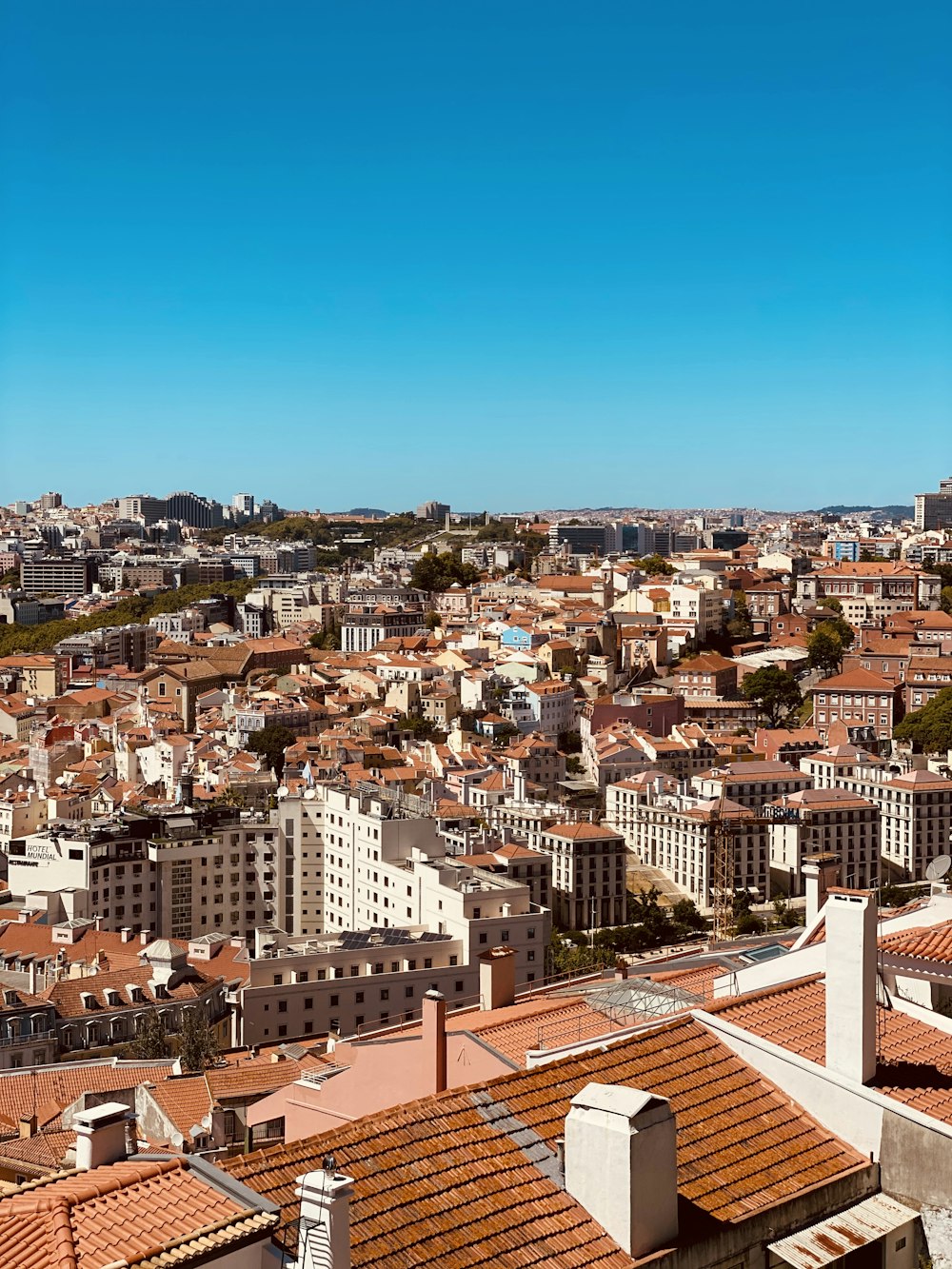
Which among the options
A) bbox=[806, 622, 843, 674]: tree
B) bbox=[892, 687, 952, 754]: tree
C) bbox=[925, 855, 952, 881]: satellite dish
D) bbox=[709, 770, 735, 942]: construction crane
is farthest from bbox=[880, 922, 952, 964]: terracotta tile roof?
bbox=[806, 622, 843, 674]: tree

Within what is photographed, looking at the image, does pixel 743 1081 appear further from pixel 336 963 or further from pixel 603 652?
pixel 603 652

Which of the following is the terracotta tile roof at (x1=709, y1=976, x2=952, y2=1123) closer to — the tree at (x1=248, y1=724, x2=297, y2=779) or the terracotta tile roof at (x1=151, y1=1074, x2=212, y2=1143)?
the terracotta tile roof at (x1=151, y1=1074, x2=212, y2=1143)

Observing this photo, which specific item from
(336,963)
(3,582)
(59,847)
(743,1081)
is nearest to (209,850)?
(59,847)

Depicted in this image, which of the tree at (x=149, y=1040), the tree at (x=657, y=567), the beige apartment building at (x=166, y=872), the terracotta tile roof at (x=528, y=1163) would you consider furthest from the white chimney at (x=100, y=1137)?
the tree at (x=657, y=567)

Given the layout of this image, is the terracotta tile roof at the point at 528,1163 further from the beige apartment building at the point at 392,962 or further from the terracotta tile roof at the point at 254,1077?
the beige apartment building at the point at 392,962

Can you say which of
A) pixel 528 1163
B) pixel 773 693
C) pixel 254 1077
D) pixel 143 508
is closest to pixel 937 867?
pixel 528 1163

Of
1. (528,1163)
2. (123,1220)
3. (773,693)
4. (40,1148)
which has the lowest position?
(773,693)

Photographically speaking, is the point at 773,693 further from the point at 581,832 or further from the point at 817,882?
the point at 817,882
